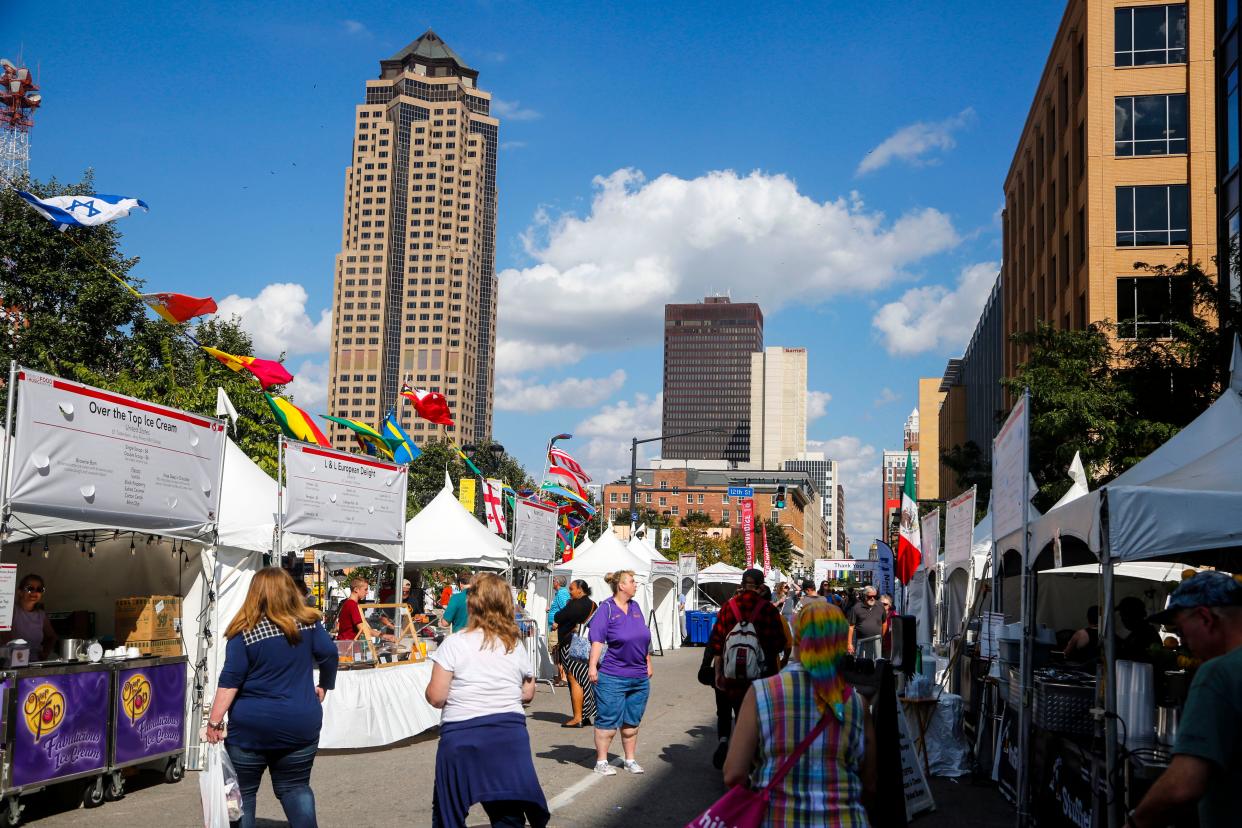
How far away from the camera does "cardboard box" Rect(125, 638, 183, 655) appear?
10.4m

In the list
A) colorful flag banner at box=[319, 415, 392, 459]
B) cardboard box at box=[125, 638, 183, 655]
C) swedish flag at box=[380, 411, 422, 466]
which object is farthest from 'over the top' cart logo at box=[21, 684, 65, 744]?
swedish flag at box=[380, 411, 422, 466]

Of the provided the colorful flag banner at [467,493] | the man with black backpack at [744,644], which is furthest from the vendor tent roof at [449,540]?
the colorful flag banner at [467,493]

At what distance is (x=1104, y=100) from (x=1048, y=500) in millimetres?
18725

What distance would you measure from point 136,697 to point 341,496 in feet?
13.6

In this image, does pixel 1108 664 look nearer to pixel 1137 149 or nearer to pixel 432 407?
pixel 432 407

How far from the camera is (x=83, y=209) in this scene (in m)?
13.8

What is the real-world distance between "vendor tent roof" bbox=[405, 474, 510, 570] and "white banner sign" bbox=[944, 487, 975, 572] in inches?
318

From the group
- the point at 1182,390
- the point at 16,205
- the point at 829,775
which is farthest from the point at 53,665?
the point at 16,205

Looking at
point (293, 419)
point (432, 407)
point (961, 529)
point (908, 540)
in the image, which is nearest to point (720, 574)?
point (432, 407)

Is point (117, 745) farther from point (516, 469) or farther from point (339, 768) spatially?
point (516, 469)

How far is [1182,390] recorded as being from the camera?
867 inches

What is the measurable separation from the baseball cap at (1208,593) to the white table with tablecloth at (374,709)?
9188 mm

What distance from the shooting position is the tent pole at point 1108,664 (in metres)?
6.41

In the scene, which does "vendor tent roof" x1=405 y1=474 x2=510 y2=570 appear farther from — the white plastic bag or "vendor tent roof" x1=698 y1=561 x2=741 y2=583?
"vendor tent roof" x1=698 y1=561 x2=741 y2=583
